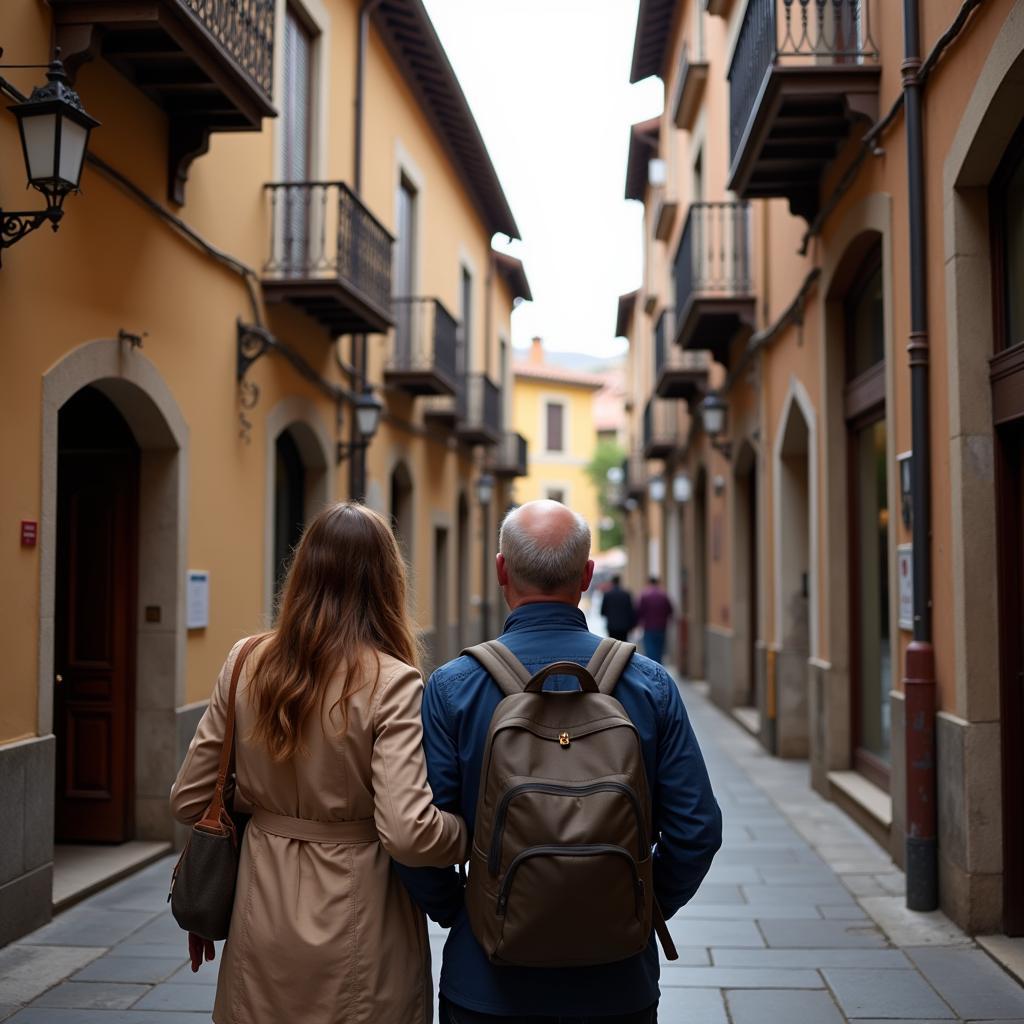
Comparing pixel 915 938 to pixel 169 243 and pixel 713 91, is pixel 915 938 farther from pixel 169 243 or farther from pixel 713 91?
pixel 713 91

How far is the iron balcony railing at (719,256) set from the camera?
12781 mm

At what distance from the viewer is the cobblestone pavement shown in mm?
4902

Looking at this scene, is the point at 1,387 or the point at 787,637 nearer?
the point at 1,387

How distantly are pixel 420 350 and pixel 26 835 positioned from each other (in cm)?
1031

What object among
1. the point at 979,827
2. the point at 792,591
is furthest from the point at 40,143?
the point at 792,591

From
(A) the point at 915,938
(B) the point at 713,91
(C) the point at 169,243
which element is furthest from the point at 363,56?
(A) the point at 915,938

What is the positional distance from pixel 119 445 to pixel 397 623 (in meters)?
5.67

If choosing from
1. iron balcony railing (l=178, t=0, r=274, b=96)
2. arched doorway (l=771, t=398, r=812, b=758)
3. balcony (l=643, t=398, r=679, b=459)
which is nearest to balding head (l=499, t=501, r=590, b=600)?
iron balcony railing (l=178, t=0, r=274, b=96)

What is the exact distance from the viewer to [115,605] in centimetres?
795

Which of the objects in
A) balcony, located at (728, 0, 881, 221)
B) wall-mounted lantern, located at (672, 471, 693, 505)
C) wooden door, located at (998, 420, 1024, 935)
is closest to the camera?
wooden door, located at (998, 420, 1024, 935)

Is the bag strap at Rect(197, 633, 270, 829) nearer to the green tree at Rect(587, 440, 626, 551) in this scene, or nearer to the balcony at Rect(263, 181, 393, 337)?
the balcony at Rect(263, 181, 393, 337)

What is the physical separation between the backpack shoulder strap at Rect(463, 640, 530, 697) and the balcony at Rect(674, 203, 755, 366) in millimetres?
10364

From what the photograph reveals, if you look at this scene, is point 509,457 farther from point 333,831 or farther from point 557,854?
point 557,854

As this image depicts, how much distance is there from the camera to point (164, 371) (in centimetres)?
784
